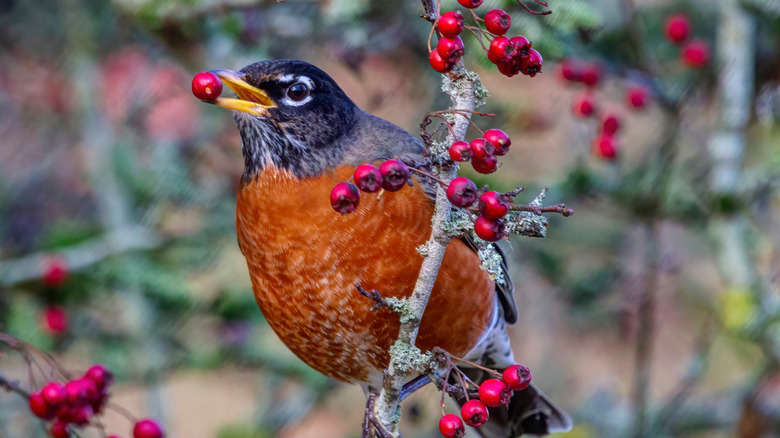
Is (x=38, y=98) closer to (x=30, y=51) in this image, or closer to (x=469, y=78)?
(x=30, y=51)

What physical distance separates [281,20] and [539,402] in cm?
214

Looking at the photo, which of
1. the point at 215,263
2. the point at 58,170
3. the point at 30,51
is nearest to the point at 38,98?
the point at 30,51

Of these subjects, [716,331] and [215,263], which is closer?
[716,331]

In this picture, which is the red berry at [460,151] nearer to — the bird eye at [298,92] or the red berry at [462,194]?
the red berry at [462,194]

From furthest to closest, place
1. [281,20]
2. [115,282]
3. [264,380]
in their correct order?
[264,380], [281,20], [115,282]

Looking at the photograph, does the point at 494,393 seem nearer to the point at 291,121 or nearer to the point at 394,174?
the point at 394,174

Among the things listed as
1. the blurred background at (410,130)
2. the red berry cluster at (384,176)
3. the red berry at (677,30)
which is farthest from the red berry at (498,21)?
the red berry at (677,30)

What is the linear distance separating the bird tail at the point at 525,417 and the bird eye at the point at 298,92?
1.38 m

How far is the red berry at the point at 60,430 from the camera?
2266 millimetres

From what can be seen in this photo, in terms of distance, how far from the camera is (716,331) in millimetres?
3652

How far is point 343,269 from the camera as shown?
7.95 ft

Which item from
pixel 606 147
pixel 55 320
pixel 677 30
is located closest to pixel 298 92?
pixel 606 147

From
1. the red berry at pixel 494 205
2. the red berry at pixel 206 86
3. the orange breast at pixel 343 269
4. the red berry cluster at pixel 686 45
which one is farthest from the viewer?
the red berry cluster at pixel 686 45

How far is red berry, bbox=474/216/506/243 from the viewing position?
161 cm
